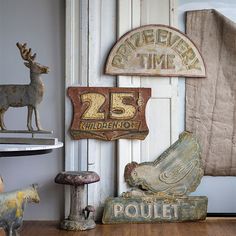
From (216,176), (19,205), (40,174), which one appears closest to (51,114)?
(40,174)

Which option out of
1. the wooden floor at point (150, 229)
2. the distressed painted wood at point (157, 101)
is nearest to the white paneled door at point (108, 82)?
the distressed painted wood at point (157, 101)

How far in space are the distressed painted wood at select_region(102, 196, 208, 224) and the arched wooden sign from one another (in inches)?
43.9

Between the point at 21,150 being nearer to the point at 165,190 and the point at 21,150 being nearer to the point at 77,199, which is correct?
the point at 77,199

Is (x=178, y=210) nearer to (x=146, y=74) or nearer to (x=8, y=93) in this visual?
(x=146, y=74)

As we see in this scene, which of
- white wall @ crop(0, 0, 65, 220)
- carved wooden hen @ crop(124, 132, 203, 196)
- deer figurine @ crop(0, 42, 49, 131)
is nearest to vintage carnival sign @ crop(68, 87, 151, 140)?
white wall @ crop(0, 0, 65, 220)

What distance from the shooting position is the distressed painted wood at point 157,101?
4.45m

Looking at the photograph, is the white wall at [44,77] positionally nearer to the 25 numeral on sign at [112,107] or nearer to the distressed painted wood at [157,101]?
the 25 numeral on sign at [112,107]

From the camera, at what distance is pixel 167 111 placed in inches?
176

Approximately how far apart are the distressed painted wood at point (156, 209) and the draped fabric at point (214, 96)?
335 millimetres

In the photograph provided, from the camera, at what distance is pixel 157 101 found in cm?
447

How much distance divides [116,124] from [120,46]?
0.69 m

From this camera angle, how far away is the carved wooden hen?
4.45 m

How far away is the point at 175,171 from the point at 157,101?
0.65 metres

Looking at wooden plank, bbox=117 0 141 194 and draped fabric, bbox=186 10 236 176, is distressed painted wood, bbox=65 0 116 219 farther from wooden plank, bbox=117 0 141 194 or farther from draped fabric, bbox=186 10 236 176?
draped fabric, bbox=186 10 236 176
